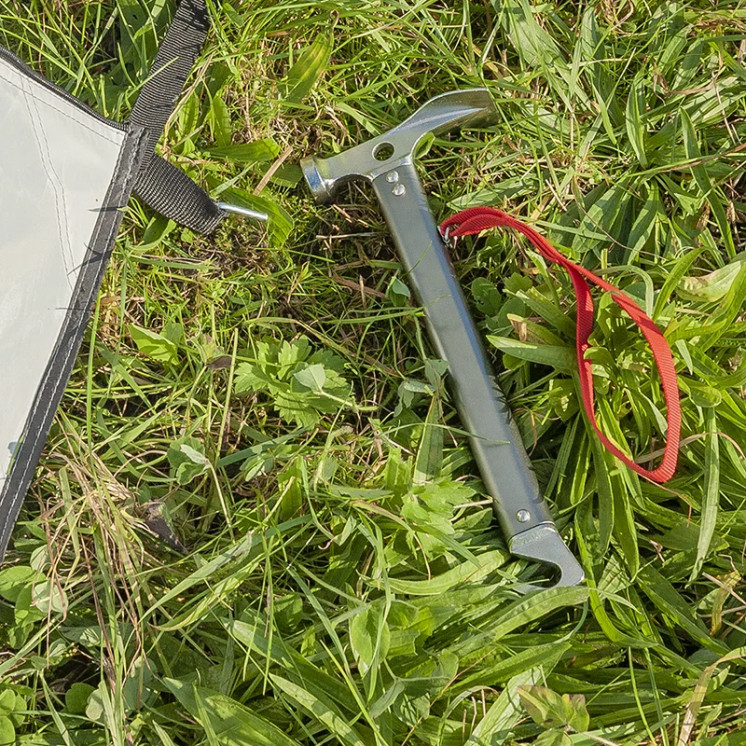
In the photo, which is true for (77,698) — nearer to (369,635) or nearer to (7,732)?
(7,732)

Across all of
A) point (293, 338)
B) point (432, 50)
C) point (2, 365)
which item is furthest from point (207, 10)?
point (2, 365)

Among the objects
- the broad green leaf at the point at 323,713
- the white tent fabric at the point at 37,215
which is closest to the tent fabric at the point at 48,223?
the white tent fabric at the point at 37,215

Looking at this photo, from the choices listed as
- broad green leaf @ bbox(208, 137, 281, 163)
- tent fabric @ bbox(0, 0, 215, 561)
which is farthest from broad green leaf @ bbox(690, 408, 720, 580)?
tent fabric @ bbox(0, 0, 215, 561)

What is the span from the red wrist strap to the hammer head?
20 centimetres

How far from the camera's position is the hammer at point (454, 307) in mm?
1522

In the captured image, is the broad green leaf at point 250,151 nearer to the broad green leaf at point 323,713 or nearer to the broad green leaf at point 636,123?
the broad green leaf at point 636,123

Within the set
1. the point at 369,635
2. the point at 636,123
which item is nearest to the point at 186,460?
the point at 369,635

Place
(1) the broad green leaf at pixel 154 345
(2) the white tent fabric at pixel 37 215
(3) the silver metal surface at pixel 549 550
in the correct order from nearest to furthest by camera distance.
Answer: (2) the white tent fabric at pixel 37 215
(3) the silver metal surface at pixel 549 550
(1) the broad green leaf at pixel 154 345

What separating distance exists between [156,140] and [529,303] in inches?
34.8

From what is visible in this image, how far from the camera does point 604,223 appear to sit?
5.47ft

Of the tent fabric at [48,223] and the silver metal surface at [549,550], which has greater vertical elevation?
the tent fabric at [48,223]

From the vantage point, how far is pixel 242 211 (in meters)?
1.67

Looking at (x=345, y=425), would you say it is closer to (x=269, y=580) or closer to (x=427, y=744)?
(x=269, y=580)

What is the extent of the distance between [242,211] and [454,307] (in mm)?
541
